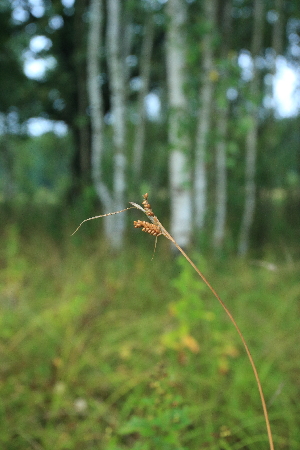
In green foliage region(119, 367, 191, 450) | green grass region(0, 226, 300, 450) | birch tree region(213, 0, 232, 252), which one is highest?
birch tree region(213, 0, 232, 252)

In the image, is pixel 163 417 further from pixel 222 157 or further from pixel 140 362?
pixel 222 157

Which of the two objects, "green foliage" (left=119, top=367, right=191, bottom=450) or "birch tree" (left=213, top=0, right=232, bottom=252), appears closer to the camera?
"green foliage" (left=119, top=367, right=191, bottom=450)

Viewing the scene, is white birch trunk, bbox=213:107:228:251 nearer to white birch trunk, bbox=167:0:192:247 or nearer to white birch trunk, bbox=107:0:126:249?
white birch trunk, bbox=167:0:192:247

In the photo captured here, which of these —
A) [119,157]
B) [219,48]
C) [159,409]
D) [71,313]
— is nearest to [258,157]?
[219,48]

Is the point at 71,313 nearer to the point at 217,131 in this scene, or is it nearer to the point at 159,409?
the point at 159,409

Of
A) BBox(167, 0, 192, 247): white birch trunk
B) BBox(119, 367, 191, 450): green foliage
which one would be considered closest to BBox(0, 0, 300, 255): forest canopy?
BBox(167, 0, 192, 247): white birch trunk

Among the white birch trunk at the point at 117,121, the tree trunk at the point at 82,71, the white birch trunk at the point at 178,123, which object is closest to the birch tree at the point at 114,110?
the white birch trunk at the point at 117,121
